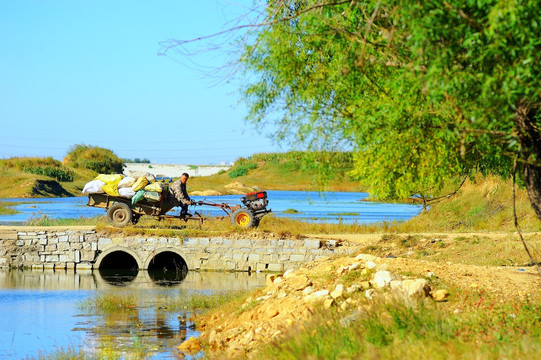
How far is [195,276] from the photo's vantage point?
2217cm

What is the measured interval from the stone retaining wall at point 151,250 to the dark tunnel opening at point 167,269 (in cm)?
55

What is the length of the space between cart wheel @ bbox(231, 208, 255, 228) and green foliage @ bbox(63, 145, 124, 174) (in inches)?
1781

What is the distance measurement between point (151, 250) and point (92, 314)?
25.9 ft

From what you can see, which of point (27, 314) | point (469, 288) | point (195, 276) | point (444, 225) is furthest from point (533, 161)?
point (444, 225)

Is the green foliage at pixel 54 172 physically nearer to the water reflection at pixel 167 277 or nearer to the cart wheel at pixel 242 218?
the water reflection at pixel 167 277

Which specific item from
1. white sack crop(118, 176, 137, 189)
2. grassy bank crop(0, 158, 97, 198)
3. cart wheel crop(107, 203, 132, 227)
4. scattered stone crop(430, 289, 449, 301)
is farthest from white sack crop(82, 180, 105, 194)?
grassy bank crop(0, 158, 97, 198)

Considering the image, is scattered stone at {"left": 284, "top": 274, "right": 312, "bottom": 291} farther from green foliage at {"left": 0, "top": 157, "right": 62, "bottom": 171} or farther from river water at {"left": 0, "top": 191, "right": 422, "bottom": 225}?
green foliage at {"left": 0, "top": 157, "right": 62, "bottom": 171}

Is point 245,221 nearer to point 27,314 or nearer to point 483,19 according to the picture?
point 27,314

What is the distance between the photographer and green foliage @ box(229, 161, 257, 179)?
72.4 metres

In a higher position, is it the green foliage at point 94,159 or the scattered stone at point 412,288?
the green foliage at point 94,159

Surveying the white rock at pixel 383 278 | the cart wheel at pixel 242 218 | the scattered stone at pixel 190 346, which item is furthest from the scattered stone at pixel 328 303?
the cart wheel at pixel 242 218

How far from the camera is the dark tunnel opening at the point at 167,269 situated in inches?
857

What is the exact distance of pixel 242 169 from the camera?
7275 cm

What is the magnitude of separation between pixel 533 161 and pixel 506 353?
208cm
